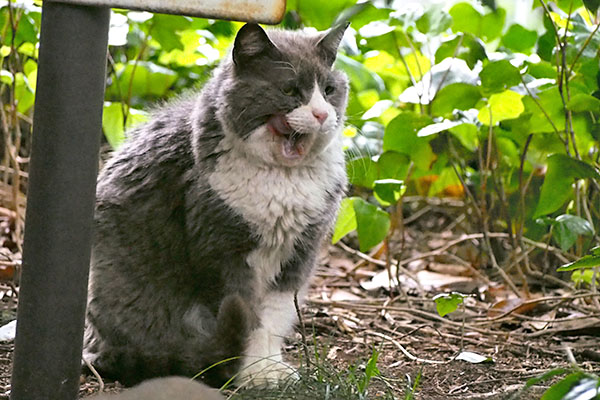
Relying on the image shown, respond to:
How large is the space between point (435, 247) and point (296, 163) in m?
1.89

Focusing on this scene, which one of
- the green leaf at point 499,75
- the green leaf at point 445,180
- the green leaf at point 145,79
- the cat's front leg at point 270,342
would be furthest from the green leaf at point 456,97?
the green leaf at point 145,79

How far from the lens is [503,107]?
2.60 metres

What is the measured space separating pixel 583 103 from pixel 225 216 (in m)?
1.09

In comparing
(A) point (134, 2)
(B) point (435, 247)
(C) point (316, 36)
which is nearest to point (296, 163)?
(C) point (316, 36)

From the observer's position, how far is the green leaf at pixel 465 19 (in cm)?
285

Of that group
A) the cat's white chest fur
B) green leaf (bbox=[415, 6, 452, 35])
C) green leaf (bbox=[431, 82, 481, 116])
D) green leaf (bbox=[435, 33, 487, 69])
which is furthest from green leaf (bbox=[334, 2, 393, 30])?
the cat's white chest fur

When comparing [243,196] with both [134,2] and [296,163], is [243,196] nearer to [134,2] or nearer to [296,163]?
[296,163]

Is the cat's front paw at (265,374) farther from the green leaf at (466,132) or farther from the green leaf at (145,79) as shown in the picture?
the green leaf at (145,79)

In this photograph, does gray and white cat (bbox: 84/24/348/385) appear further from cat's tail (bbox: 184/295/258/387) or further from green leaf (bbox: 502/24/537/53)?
green leaf (bbox: 502/24/537/53)

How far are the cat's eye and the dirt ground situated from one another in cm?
62

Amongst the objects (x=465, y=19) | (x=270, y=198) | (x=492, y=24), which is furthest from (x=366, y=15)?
(x=270, y=198)

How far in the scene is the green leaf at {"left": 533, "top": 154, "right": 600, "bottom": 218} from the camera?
2242mm

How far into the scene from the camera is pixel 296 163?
2.11 meters

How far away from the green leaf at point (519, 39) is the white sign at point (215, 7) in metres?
1.73
